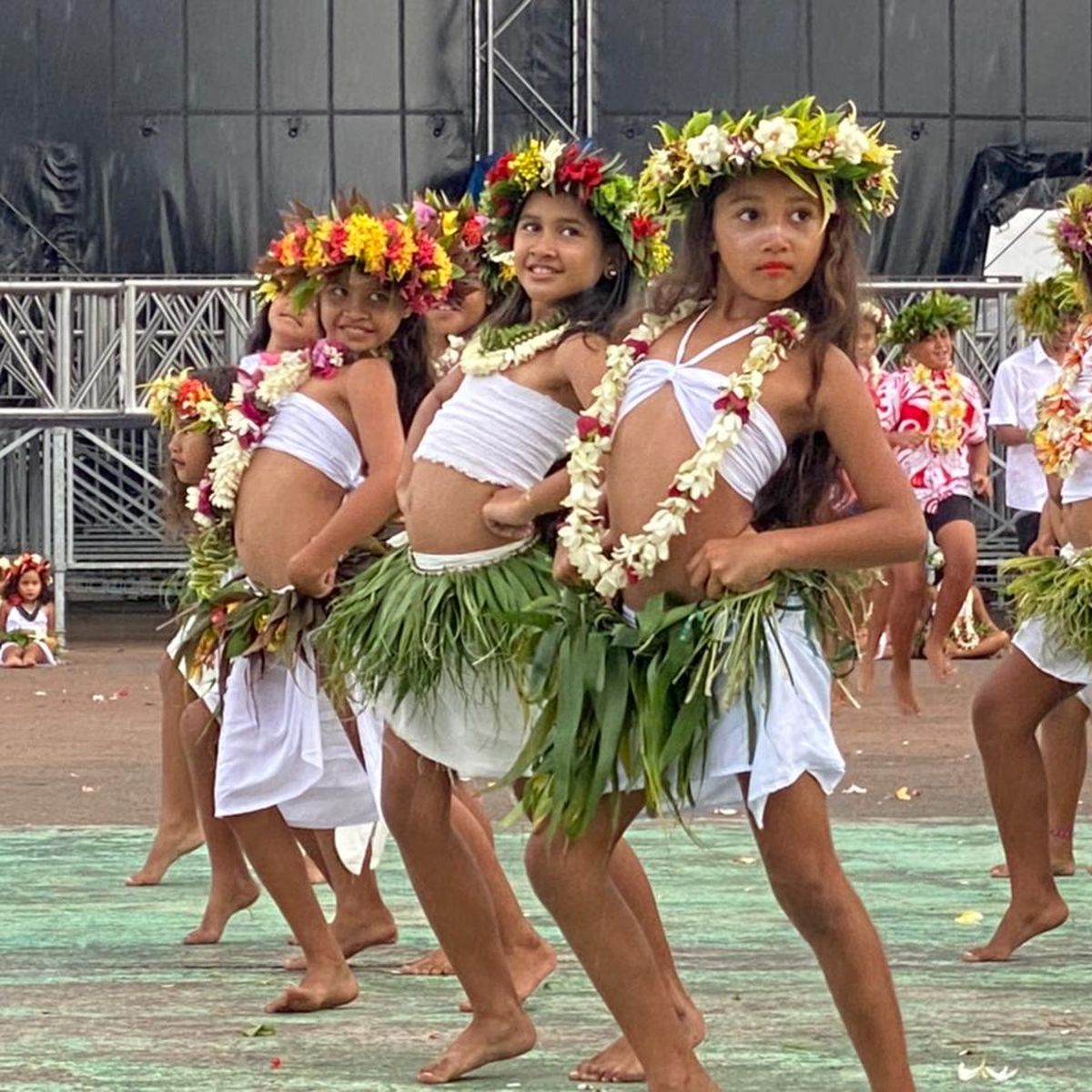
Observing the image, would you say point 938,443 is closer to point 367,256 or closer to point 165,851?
point 165,851

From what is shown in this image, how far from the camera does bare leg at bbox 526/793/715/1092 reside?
162 inches

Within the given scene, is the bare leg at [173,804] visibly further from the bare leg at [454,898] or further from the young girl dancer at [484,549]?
the bare leg at [454,898]

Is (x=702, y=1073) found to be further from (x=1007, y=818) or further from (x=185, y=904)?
(x=185, y=904)

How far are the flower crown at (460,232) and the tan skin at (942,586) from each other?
14.5ft

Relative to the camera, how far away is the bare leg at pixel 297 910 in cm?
531

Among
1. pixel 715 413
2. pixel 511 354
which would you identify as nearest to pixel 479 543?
pixel 511 354

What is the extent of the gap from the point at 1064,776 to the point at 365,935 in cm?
194

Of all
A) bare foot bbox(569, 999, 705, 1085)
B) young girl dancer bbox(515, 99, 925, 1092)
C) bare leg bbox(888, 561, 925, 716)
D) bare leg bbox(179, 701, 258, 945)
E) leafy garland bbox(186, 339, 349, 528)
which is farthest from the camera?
bare leg bbox(888, 561, 925, 716)

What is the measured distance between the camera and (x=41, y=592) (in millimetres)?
14102

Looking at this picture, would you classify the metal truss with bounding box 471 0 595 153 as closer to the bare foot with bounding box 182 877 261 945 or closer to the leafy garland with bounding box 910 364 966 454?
the leafy garland with bounding box 910 364 966 454

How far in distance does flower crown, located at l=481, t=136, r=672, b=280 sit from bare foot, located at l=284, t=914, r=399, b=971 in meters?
1.71

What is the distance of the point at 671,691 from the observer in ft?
13.7

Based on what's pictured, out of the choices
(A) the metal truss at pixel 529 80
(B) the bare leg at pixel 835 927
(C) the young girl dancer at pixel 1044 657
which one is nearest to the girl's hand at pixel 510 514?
(B) the bare leg at pixel 835 927

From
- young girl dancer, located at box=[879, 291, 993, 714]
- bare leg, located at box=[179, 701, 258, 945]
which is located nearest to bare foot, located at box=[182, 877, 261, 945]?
bare leg, located at box=[179, 701, 258, 945]
